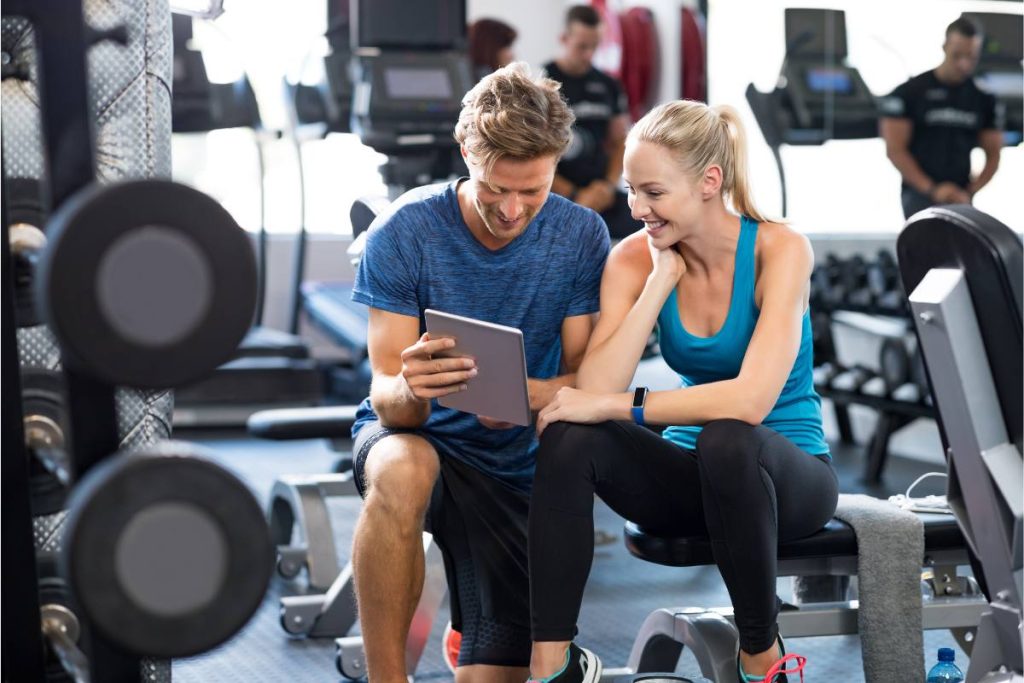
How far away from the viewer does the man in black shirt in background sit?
4.42 m

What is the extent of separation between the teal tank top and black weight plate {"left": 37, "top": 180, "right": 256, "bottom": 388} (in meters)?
1.24

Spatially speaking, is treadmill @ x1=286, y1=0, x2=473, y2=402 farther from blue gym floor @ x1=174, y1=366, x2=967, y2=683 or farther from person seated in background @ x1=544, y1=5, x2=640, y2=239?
blue gym floor @ x1=174, y1=366, x2=967, y2=683

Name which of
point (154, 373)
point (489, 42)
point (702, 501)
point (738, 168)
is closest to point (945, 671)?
point (702, 501)

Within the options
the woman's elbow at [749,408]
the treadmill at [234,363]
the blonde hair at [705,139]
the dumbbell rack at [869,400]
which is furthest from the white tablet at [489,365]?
the treadmill at [234,363]

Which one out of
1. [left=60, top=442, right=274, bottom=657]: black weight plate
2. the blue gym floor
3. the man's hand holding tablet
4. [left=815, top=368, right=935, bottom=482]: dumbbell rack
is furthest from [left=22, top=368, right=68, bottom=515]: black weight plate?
[left=815, top=368, right=935, bottom=482]: dumbbell rack

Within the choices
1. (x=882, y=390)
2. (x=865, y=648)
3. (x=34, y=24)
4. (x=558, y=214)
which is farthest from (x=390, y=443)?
(x=882, y=390)

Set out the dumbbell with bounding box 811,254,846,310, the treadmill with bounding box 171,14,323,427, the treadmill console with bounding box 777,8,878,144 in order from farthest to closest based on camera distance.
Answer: the treadmill with bounding box 171,14,323,427, the treadmill console with bounding box 777,8,878,144, the dumbbell with bounding box 811,254,846,310

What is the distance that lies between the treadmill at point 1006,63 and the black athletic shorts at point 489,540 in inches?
115

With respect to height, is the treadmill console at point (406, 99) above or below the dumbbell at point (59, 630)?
above

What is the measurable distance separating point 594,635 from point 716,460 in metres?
0.99

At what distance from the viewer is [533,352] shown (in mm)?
2168

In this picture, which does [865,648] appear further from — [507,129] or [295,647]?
[295,647]

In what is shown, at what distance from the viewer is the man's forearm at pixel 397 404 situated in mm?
2029

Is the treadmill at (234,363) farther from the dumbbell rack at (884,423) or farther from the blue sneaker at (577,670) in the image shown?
the blue sneaker at (577,670)
